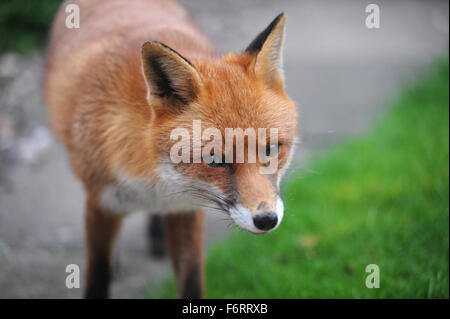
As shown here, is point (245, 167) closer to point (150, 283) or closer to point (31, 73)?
point (150, 283)

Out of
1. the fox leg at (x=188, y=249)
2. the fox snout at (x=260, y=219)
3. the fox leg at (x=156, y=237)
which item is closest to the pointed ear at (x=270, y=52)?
the fox snout at (x=260, y=219)

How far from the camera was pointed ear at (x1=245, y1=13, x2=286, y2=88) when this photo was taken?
2.32 m

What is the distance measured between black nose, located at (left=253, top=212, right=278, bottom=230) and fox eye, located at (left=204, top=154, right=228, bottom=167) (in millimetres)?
307

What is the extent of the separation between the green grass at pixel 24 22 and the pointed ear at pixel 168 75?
419 cm

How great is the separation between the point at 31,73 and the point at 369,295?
4905 millimetres

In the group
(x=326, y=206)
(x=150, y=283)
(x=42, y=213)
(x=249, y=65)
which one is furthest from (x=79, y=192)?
(x=249, y=65)

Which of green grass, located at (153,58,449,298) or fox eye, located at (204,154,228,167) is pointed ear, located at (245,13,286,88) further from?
green grass, located at (153,58,449,298)

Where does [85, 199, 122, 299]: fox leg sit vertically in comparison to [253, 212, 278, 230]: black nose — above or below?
below

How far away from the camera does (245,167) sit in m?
2.11

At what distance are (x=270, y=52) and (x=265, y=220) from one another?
92 centimetres

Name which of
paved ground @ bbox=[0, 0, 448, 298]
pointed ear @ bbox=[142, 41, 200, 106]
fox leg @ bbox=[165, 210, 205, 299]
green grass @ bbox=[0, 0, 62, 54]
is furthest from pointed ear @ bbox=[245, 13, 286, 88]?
green grass @ bbox=[0, 0, 62, 54]

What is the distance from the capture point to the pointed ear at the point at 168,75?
2131 mm

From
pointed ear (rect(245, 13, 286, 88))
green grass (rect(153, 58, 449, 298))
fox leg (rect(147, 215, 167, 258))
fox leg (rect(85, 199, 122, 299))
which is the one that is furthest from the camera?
fox leg (rect(147, 215, 167, 258))

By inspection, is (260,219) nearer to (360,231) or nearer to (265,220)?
(265,220)
